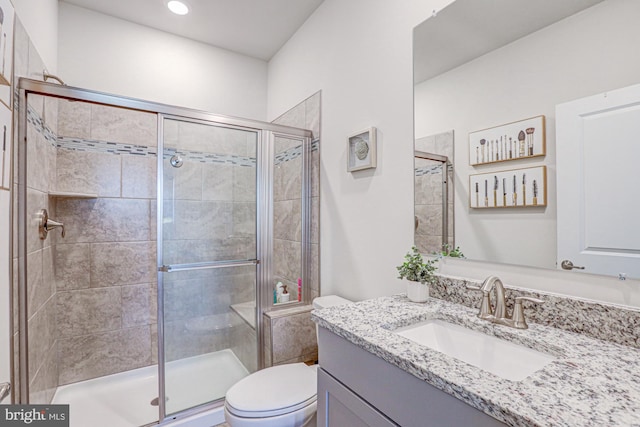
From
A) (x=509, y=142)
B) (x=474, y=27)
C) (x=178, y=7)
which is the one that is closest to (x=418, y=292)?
(x=509, y=142)

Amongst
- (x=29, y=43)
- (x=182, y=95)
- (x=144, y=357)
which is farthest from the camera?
(x=182, y=95)

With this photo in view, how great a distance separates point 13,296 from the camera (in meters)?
1.31

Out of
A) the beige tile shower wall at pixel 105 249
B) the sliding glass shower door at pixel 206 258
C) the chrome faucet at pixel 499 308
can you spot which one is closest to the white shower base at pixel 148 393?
the sliding glass shower door at pixel 206 258

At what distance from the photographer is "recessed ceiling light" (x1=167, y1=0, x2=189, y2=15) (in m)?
2.08

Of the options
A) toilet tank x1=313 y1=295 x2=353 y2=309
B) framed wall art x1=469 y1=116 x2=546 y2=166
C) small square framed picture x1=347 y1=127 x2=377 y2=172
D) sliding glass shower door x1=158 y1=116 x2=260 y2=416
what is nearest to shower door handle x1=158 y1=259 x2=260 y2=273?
sliding glass shower door x1=158 y1=116 x2=260 y2=416

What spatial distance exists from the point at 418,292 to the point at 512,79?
2.83ft

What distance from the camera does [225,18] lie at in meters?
2.25

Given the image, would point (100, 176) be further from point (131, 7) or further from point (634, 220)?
point (634, 220)

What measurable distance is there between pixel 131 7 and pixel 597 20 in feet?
8.84

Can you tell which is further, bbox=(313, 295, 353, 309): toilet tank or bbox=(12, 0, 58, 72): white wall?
bbox=(313, 295, 353, 309): toilet tank

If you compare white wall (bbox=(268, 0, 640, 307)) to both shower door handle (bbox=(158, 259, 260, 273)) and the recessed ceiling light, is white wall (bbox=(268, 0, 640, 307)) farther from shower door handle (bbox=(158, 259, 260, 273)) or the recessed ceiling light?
the recessed ceiling light

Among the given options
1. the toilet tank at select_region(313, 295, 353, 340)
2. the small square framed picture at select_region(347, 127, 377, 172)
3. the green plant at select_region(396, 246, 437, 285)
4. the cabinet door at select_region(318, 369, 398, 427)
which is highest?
the small square framed picture at select_region(347, 127, 377, 172)

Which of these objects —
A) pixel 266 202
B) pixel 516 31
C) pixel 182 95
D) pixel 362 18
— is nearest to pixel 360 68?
pixel 362 18

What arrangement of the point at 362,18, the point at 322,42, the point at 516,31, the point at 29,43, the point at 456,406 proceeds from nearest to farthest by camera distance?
1. the point at 456,406
2. the point at 516,31
3. the point at 29,43
4. the point at 362,18
5. the point at 322,42
